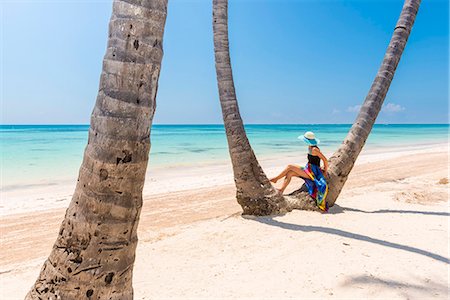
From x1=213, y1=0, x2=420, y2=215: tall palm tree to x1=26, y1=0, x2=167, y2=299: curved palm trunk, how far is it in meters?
4.11

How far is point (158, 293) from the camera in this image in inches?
161

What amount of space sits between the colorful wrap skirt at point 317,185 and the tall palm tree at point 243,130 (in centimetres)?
17

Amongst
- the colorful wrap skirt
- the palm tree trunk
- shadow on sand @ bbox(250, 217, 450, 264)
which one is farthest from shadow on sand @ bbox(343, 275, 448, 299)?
the palm tree trunk

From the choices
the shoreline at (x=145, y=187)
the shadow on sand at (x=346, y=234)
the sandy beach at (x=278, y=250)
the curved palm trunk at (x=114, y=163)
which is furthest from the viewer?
the shoreline at (x=145, y=187)

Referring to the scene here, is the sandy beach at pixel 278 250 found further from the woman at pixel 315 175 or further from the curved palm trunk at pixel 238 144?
the woman at pixel 315 175

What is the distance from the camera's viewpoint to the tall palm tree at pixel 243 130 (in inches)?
248

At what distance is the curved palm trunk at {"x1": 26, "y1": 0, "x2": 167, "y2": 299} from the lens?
2.16m

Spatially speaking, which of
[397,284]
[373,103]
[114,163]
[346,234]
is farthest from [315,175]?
[114,163]

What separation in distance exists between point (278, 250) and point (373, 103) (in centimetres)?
392

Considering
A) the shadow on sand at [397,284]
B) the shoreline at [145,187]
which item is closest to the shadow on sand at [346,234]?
the shadow on sand at [397,284]

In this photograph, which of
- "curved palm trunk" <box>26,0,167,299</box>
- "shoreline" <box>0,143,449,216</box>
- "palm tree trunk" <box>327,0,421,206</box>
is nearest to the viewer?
"curved palm trunk" <box>26,0,167,299</box>

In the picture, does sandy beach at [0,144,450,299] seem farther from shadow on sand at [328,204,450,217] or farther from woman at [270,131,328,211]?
woman at [270,131,328,211]

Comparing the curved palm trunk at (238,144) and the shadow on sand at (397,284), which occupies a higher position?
the curved palm trunk at (238,144)

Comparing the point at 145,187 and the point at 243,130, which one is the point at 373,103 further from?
the point at 145,187
